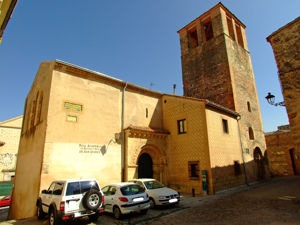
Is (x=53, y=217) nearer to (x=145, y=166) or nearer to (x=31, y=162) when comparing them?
(x=31, y=162)

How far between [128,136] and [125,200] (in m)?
5.54

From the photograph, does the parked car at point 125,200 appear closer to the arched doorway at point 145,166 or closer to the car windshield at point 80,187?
the car windshield at point 80,187

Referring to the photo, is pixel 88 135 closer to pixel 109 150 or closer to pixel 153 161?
pixel 109 150

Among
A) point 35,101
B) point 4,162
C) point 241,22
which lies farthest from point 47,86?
point 241,22

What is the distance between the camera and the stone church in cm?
1005

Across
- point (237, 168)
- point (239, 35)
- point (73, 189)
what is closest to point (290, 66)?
point (73, 189)

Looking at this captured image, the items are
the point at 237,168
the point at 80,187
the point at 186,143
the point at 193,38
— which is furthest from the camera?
the point at 193,38

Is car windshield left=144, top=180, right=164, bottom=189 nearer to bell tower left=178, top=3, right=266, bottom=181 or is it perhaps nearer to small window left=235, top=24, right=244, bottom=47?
bell tower left=178, top=3, right=266, bottom=181

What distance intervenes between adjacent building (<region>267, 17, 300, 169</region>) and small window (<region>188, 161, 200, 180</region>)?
6.49 metres

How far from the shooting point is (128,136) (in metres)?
12.2

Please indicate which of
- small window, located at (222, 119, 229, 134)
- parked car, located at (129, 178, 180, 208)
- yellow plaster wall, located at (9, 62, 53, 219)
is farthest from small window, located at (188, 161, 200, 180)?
yellow plaster wall, located at (9, 62, 53, 219)

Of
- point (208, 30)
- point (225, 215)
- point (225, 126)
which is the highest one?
point (208, 30)

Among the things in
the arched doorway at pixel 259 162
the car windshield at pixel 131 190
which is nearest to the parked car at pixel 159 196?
the car windshield at pixel 131 190

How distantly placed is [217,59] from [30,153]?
17572mm
